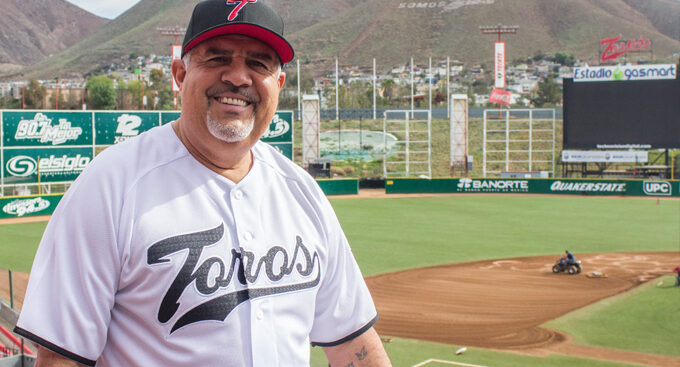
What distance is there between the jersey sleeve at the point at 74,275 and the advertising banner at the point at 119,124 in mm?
34737

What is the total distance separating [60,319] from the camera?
5.85 feet

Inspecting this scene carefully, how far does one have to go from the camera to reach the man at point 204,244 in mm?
1798

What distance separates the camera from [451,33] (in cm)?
14712

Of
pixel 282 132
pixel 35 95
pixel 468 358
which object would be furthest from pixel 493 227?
pixel 35 95

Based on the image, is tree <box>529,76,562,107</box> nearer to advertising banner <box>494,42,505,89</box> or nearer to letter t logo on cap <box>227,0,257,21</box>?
advertising banner <box>494,42,505,89</box>

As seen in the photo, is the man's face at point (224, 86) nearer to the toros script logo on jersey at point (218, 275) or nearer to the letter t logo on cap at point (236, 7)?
the letter t logo on cap at point (236, 7)

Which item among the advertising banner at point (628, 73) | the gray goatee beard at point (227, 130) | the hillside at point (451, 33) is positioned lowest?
the gray goatee beard at point (227, 130)

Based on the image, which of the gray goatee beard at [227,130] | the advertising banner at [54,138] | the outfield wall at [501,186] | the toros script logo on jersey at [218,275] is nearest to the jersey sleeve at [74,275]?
the toros script logo on jersey at [218,275]

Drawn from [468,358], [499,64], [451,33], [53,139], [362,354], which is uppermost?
[451,33]

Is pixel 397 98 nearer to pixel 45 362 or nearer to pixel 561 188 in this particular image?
pixel 561 188

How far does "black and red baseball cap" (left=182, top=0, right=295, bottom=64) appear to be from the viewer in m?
2.01

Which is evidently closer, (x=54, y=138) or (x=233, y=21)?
(x=233, y=21)

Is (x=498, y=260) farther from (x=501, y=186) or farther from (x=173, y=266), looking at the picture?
(x=501, y=186)

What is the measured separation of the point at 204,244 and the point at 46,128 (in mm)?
34882
